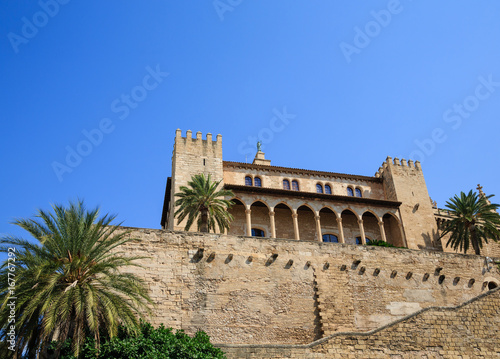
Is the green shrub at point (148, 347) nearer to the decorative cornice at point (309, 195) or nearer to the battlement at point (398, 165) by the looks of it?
the decorative cornice at point (309, 195)

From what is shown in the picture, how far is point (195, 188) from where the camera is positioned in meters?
31.8

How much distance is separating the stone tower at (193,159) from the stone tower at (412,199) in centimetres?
1498

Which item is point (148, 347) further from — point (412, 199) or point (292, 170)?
point (412, 199)

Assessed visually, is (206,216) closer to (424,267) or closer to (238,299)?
(238,299)

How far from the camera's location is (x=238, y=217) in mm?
38469

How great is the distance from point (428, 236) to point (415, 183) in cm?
508

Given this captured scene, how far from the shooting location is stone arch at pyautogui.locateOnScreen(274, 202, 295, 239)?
3910 cm

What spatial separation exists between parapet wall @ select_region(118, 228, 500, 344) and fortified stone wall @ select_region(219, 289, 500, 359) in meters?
4.56

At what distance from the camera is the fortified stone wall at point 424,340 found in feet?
62.9

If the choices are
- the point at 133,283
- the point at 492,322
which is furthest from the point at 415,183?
the point at 133,283

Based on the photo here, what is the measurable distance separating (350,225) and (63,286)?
88.6 ft

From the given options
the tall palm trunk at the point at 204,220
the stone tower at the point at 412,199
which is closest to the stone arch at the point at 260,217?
the tall palm trunk at the point at 204,220

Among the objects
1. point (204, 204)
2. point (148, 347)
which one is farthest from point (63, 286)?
point (204, 204)

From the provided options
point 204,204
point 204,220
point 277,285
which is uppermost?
point 204,204
